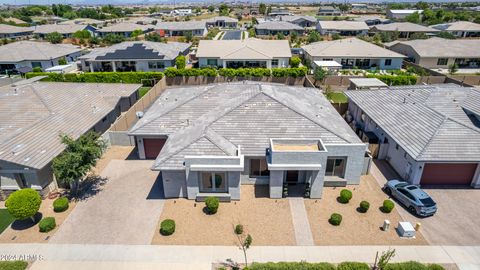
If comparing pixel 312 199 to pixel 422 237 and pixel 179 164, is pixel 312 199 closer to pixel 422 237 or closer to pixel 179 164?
pixel 422 237

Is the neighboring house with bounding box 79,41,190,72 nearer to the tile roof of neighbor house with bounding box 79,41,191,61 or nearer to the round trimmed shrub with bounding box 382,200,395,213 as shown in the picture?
the tile roof of neighbor house with bounding box 79,41,191,61

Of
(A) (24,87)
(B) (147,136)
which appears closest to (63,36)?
(A) (24,87)

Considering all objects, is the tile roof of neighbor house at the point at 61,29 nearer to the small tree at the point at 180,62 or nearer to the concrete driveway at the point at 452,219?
the small tree at the point at 180,62

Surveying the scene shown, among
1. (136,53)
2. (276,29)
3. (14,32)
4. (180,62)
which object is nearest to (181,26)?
(276,29)

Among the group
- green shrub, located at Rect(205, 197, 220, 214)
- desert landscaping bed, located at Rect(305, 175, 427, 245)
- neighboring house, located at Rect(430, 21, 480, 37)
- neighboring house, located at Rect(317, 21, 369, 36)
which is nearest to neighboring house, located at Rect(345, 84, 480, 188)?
desert landscaping bed, located at Rect(305, 175, 427, 245)

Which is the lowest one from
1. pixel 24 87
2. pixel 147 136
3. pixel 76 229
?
pixel 76 229

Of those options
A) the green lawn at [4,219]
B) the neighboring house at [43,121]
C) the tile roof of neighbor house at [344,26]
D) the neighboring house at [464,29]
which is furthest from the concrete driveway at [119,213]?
the neighboring house at [464,29]

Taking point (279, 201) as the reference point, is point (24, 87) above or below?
above

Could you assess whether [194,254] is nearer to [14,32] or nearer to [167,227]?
[167,227]
